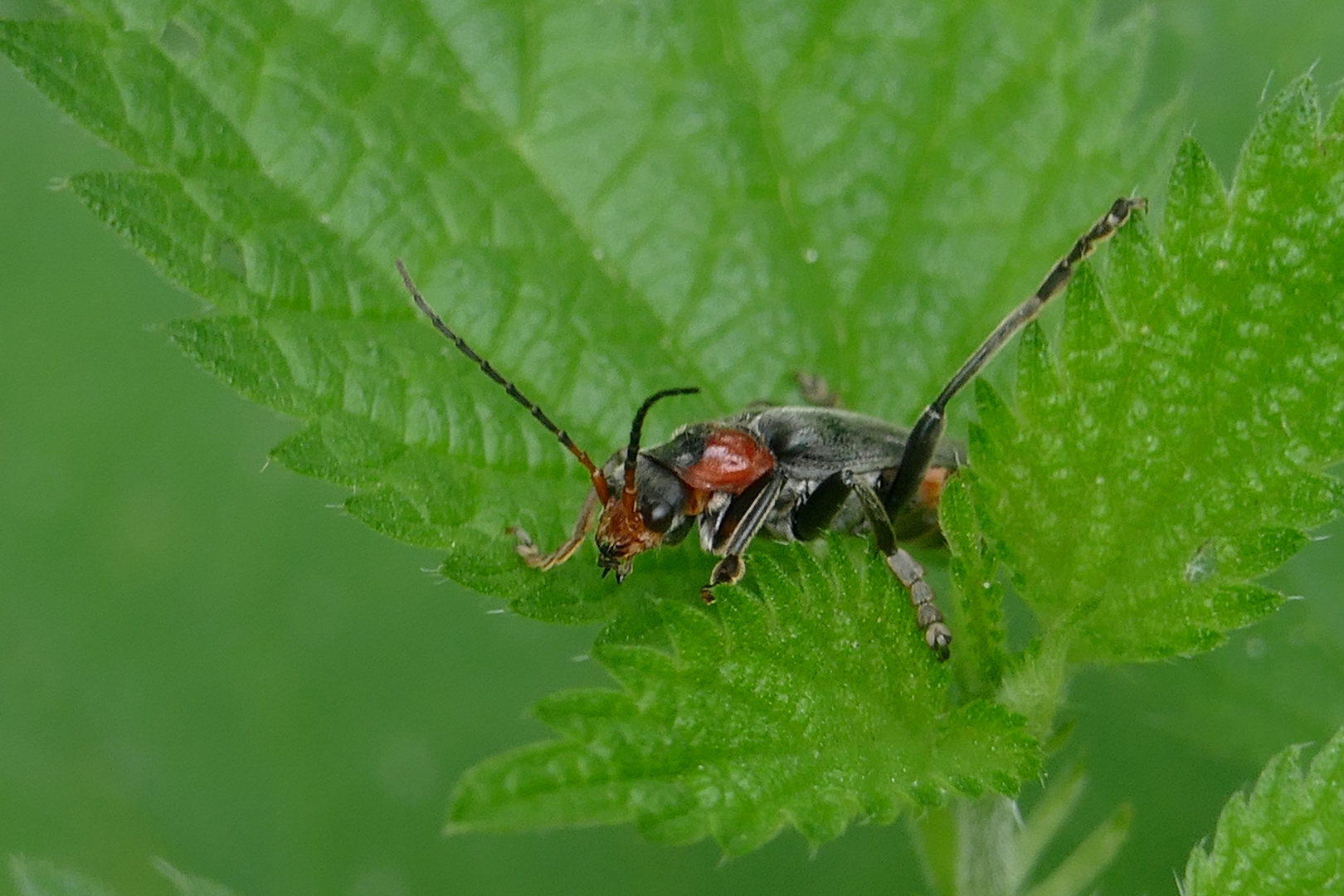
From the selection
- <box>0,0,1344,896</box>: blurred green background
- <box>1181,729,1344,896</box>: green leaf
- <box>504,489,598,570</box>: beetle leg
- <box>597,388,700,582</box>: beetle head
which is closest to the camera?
<box>1181,729,1344,896</box>: green leaf

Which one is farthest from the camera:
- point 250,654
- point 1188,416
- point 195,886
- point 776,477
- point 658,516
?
point 250,654

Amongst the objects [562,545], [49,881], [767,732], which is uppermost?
[562,545]

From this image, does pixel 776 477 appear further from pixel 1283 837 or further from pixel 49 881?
pixel 49 881

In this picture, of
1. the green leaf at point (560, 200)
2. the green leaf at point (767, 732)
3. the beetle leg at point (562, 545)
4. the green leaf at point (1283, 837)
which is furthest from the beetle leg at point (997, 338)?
the green leaf at point (1283, 837)

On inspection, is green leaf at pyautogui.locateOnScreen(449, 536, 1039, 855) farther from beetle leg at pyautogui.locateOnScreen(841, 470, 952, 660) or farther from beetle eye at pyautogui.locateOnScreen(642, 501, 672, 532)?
beetle eye at pyautogui.locateOnScreen(642, 501, 672, 532)

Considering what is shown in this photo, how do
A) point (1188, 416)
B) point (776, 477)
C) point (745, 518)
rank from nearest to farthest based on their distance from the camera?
point (1188, 416)
point (745, 518)
point (776, 477)

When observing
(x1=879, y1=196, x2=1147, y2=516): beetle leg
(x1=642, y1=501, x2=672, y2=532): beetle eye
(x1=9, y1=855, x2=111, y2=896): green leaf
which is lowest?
(x1=9, y1=855, x2=111, y2=896): green leaf

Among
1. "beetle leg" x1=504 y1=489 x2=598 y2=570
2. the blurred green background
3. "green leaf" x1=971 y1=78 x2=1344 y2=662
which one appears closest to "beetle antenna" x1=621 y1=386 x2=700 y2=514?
"beetle leg" x1=504 y1=489 x2=598 y2=570

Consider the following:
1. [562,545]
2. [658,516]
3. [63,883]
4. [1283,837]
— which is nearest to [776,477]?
[658,516]
